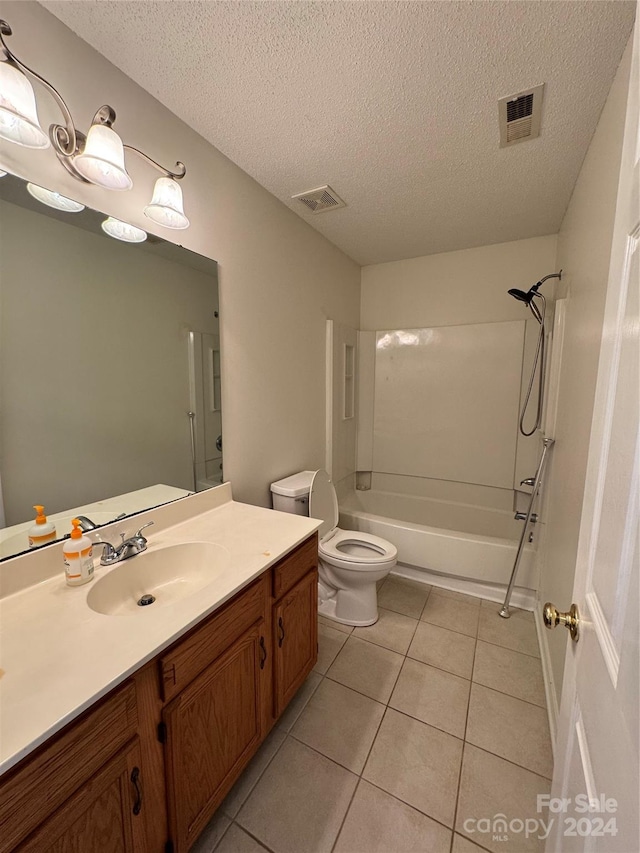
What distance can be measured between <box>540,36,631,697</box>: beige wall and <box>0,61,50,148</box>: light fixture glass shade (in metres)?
1.66

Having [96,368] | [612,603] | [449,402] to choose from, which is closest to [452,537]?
[449,402]

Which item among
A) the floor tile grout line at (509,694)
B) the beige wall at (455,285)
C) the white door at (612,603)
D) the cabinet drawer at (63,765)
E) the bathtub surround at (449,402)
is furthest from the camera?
the bathtub surround at (449,402)

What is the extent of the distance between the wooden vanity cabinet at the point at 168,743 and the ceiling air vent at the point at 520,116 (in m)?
1.93

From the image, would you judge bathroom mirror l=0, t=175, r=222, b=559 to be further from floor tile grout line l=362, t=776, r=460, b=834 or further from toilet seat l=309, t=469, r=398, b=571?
floor tile grout line l=362, t=776, r=460, b=834

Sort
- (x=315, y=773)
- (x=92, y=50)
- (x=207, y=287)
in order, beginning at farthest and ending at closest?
(x=207, y=287) → (x=315, y=773) → (x=92, y=50)

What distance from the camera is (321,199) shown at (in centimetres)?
192

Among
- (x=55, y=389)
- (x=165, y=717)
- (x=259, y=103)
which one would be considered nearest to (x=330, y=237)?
(x=259, y=103)

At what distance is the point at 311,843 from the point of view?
106cm

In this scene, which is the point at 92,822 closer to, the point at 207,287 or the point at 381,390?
the point at 207,287

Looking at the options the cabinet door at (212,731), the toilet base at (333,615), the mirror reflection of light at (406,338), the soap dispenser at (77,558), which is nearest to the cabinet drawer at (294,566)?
the cabinet door at (212,731)

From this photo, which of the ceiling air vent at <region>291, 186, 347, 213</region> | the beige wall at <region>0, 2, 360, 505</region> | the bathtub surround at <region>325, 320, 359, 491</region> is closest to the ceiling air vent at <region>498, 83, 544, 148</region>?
the ceiling air vent at <region>291, 186, 347, 213</region>

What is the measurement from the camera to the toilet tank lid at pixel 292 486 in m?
1.91

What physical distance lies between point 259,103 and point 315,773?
8.30ft

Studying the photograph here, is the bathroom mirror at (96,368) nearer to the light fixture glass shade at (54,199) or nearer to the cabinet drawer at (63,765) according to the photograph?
the light fixture glass shade at (54,199)
